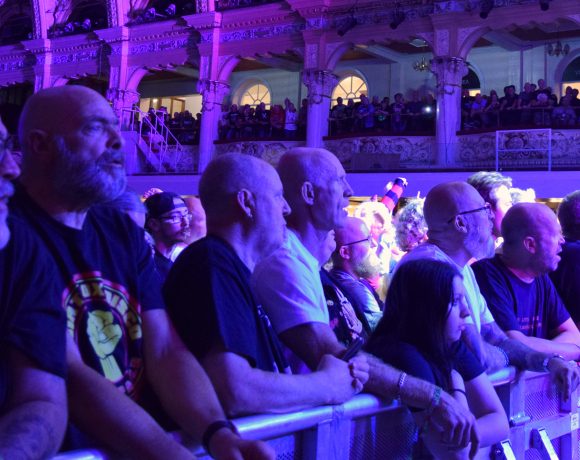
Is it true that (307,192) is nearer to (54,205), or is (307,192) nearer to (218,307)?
(218,307)

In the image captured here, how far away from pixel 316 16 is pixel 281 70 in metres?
4.13

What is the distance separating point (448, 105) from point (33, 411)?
550 inches

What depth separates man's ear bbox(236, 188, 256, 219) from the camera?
2.14m

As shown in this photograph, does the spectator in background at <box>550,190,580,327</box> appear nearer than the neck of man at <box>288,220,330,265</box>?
No

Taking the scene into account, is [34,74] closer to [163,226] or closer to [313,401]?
[163,226]

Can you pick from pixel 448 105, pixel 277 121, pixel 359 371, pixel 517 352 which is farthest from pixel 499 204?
pixel 277 121

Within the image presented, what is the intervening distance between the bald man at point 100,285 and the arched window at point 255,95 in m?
18.8

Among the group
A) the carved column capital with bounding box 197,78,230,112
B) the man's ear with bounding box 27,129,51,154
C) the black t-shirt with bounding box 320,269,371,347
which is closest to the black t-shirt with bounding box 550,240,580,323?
the black t-shirt with bounding box 320,269,371,347

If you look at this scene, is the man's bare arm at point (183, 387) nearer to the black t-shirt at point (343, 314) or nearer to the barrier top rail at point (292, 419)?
the barrier top rail at point (292, 419)

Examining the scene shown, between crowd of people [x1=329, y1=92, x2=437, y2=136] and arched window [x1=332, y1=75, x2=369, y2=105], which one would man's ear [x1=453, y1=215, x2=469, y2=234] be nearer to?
crowd of people [x1=329, y1=92, x2=437, y2=136]

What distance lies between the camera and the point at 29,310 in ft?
4.79

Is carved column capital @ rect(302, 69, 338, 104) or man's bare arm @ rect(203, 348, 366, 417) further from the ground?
carved column capital @ rect(302, 69, 338, 104)

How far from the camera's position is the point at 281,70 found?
794 inches

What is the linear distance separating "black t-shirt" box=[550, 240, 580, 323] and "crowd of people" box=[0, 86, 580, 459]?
3.52 ft
